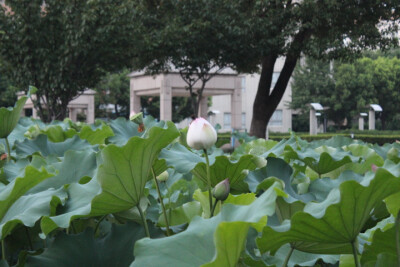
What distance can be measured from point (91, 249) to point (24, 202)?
122 millimetres

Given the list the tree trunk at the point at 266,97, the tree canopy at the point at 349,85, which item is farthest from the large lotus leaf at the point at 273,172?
the tree canopy at the point at 349,85

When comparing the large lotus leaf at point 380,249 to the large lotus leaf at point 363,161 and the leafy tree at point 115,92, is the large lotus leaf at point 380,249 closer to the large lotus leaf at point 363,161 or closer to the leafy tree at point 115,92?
the large lotus leaf at point 363,161

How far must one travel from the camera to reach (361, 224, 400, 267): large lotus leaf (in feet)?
2.25

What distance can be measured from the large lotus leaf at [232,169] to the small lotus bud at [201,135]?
147 mm

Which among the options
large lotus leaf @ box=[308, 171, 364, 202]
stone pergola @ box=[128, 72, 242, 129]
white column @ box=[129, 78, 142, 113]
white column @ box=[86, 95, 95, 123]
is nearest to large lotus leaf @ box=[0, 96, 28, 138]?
large lotus leaf @ box=[308, 171, 364, 202]

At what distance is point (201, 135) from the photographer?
904 mm

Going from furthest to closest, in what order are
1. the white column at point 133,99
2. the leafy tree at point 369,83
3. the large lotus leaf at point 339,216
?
1. the leafy tree at point 369,83
2. the white column at point 133,99
3. the large lotus leaf at point 339,216

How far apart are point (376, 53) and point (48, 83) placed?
108 ft

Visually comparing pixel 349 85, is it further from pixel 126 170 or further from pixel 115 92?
pixel 126 170

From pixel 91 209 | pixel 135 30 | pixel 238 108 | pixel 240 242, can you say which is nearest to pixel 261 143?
pixel 91 209

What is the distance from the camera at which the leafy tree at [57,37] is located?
42.0ft

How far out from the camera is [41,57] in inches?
511

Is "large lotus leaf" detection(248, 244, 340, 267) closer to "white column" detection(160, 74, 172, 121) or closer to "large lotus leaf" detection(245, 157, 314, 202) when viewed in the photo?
"large lotus leaf" detection(245, 157, 314, 202)

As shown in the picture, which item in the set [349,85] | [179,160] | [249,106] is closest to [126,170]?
[179,160]
